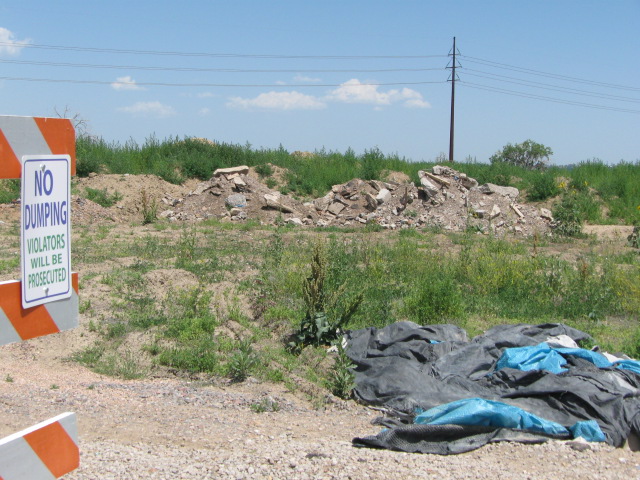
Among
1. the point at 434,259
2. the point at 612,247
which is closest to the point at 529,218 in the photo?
the point at 612,247

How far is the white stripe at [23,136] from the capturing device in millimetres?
2740

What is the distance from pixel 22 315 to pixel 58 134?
836 millimetres

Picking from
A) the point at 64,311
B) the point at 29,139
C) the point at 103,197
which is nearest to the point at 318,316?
the point at 64,311

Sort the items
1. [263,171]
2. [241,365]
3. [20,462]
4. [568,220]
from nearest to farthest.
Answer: [20,462], [241,365], [568,220], [263,171]

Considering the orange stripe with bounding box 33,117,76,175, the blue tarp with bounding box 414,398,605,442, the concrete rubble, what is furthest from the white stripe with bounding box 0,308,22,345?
the concrete rubble

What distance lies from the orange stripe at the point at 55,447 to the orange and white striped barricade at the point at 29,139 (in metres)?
1.11

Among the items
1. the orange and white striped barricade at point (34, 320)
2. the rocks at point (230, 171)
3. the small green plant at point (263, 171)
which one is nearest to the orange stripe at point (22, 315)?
the orange and white striped barricade at point (34, 320)

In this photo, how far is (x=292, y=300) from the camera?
27.9 feet

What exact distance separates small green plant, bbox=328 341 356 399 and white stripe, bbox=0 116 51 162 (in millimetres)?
3583

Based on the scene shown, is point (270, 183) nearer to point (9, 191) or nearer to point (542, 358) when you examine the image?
point (9, 191)

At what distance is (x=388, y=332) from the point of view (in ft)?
23.3

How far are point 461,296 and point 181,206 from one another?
41.3 ft

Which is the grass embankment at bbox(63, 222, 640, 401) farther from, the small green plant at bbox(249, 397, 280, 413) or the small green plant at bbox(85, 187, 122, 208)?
the small green plant at bbox(85, 187, 122, 208)

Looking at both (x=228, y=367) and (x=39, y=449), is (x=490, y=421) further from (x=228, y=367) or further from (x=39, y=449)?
(x=39, y=449)
